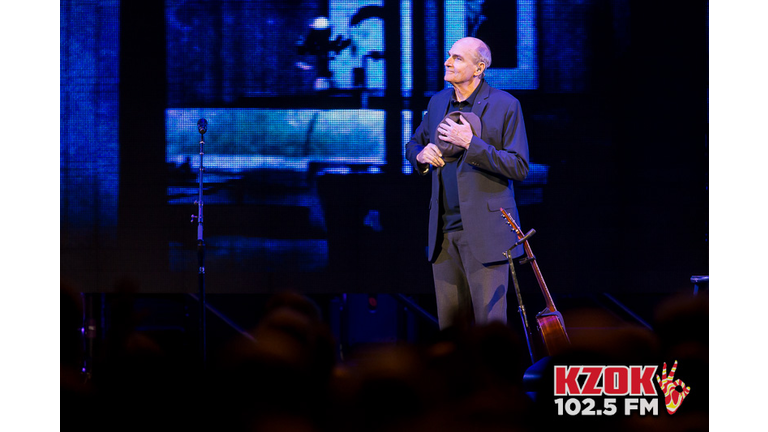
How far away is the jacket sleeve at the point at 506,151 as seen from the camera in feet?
11.0

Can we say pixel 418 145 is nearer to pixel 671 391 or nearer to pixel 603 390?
pixel 603 390

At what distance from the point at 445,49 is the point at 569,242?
1.47 m

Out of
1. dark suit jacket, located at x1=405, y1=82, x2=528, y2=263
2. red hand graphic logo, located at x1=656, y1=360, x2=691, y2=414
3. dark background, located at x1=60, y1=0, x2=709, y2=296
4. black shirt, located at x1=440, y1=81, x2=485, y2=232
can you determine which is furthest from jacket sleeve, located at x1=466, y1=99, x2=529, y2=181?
red hand graphic logo, located at x1=656, y1=360, x2=691, y2=414

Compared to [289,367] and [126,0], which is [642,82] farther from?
[126,0]

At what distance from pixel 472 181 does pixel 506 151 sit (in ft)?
0.75

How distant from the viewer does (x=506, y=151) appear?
3475 millimetres

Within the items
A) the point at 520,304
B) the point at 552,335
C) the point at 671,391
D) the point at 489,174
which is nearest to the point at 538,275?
the point at 520,304

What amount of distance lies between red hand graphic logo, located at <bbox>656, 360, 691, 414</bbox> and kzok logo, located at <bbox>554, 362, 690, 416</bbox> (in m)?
0.04

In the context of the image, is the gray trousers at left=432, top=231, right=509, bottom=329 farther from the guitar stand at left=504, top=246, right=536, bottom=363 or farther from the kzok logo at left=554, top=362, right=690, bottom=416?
the kzok logo at left=554, top=362, right=690, bottom=416

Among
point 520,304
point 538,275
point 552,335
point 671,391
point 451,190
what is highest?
point 451,190

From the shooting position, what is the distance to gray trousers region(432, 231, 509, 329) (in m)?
3.44

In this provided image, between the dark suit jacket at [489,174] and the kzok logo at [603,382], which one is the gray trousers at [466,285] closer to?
the dark suit jacket at [489,174]

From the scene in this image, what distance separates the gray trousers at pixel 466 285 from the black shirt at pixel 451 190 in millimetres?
60

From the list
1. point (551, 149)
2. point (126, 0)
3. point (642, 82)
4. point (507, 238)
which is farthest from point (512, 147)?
point (126, 0)
